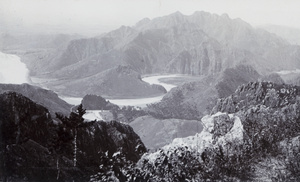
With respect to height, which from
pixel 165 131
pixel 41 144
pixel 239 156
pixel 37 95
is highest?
pixel 239 156

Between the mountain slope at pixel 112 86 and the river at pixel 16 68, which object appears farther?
the mountain slope at pixel 112 86

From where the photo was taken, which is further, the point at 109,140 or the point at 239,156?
the point at 109,140

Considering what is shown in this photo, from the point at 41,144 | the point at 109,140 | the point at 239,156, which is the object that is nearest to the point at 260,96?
the point at 109,140

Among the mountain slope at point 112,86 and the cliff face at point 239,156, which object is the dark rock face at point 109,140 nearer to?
the cliff face at point 239,156

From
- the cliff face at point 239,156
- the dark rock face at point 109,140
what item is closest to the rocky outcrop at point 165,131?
the dark rock face at point 109,140

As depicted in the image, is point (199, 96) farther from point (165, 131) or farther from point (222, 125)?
point (222, 125)

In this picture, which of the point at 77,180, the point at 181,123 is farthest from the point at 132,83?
the point at 77,180

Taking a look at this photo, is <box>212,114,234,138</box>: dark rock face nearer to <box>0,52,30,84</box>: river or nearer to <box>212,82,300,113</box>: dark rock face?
<box>212,82,300,113</box>: dark rock face

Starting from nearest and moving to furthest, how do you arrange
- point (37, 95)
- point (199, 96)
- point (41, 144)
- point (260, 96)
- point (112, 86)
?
point (41, 144)
point (260, 96)
point (37, 95)
point (199, 96)
point (112, 86)
